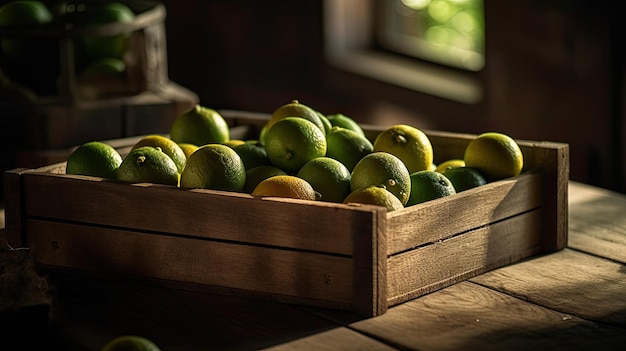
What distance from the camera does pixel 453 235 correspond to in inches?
57.5

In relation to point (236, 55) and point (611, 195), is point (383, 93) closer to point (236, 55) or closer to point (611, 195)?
point (236, 55)

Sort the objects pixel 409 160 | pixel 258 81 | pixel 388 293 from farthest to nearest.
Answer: pixel 258 81
pixel 409 160
pixel 388 293

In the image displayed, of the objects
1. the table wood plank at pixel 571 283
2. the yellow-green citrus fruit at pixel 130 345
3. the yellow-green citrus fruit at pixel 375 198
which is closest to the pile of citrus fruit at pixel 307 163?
the yellow-green citrus fruit at pixel 375 198

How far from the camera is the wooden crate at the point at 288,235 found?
1.33 m

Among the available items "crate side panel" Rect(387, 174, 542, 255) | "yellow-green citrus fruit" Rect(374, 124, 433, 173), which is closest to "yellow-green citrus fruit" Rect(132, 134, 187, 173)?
"yellow-green citrus fruit" Rect(374, 124, 433, 173)

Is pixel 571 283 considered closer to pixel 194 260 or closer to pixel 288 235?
pixel 288 235

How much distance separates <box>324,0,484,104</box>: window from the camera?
13.0 ft

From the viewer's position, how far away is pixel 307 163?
1.52m

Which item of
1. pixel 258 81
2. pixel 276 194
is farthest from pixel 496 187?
pixel 258 81

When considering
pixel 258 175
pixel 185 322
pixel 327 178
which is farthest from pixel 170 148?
pixel 185 322

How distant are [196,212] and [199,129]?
37cm

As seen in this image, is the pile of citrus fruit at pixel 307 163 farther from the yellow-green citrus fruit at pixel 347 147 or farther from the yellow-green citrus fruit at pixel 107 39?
the yellow-green citrus fruit at pixel 107 39

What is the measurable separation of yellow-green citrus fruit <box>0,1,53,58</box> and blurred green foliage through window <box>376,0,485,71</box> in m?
2.14

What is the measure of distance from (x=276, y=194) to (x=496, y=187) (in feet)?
1.24
